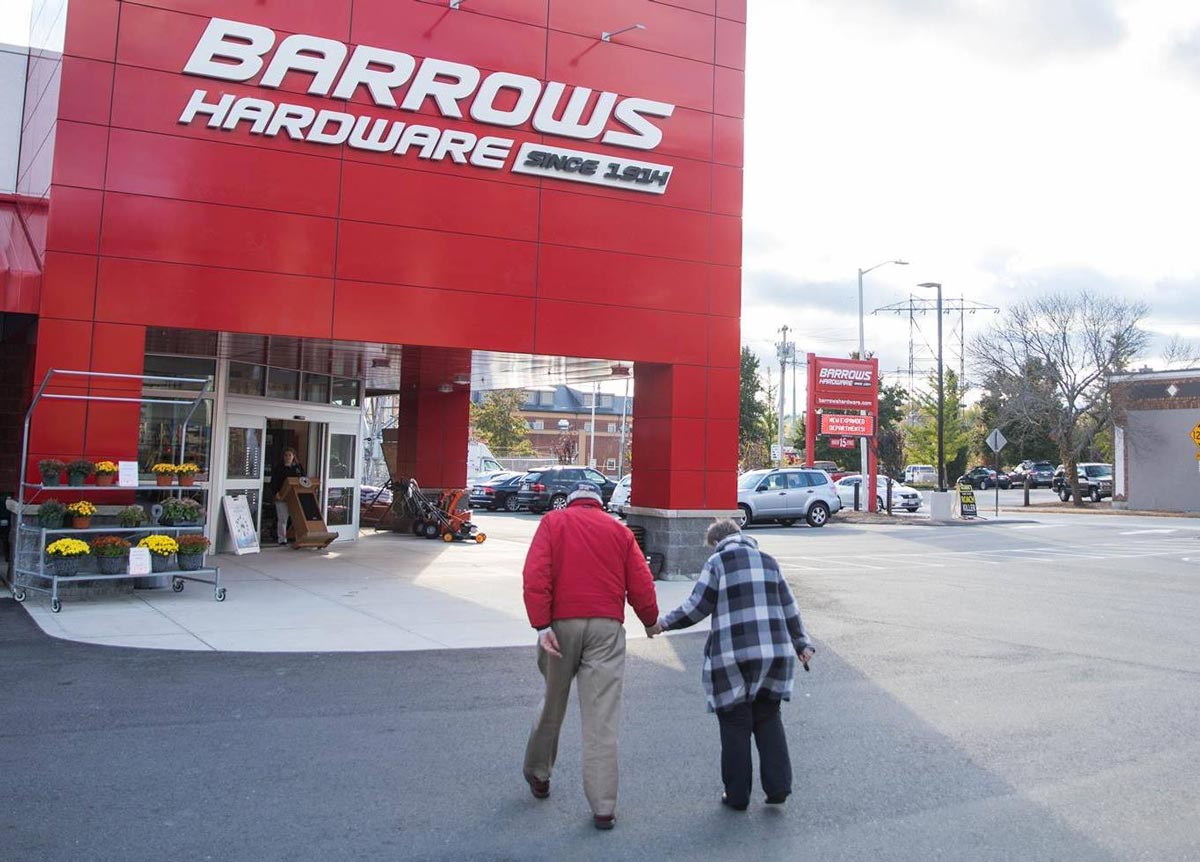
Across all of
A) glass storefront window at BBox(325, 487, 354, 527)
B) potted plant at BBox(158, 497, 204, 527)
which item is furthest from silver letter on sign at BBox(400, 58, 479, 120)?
glass storefront window at BBox(325, 487, 354, 527)

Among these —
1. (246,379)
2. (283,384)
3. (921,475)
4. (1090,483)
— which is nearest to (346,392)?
(283,384)

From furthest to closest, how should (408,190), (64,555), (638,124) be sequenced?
(638,124)
(408,190)
(64,555)

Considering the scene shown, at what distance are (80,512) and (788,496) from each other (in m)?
21.7

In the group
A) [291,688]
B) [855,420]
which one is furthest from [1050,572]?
[855,420]

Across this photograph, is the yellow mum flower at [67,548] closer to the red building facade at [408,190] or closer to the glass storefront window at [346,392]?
the red building facade at [408,190]

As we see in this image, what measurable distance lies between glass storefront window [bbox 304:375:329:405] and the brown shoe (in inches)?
552

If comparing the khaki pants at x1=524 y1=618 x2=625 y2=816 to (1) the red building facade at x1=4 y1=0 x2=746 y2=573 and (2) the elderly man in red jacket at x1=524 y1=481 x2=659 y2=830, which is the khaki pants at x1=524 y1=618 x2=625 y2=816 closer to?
(2) the elderly man in red jacket at x1=524 y1=481 x2=659 y2=830

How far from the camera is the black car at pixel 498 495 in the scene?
34344 millimetres

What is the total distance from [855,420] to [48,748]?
33.6m

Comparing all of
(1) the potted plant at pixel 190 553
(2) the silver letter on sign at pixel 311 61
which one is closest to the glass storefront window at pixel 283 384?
(2) the silver letter on sign at pixel 311 61

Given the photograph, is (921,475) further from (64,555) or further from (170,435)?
(64,555)

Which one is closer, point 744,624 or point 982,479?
point 744,624

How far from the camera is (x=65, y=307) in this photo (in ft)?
37.4

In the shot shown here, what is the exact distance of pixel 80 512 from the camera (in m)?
10.8
